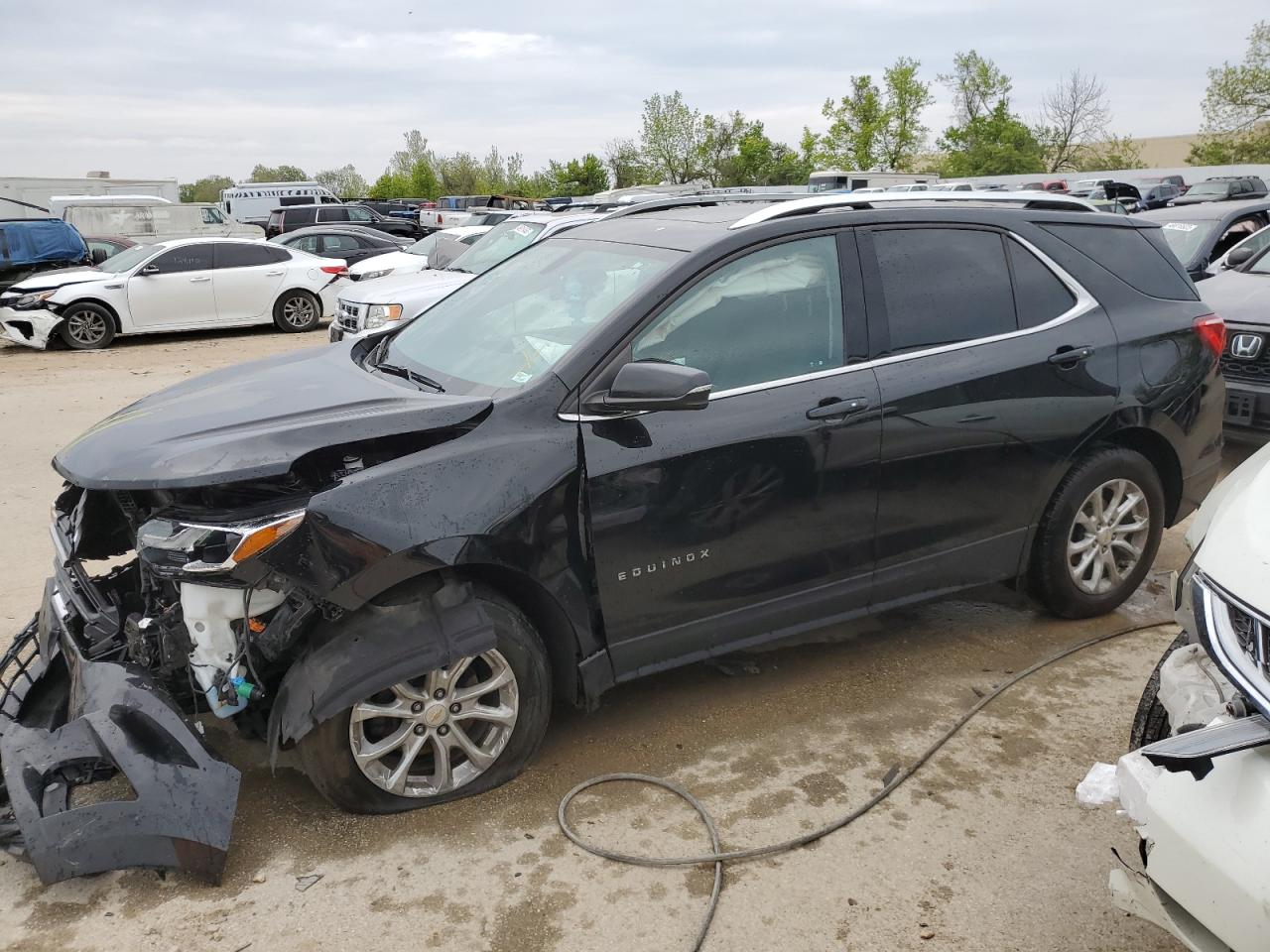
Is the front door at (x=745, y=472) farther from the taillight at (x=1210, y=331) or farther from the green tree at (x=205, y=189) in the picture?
the green tree at (x=205, y=189)

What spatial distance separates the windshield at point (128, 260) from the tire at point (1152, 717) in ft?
49.0

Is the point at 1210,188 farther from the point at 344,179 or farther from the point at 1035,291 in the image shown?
the point at 344,179

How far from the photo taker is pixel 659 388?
3168 millimetres

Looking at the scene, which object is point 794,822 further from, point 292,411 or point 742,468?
point 292,411

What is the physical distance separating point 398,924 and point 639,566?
1.29m

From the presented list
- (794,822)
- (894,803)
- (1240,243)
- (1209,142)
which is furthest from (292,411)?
(1209,142)

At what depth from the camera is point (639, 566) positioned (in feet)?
11.1

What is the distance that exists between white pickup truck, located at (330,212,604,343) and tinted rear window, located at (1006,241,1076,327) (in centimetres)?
605

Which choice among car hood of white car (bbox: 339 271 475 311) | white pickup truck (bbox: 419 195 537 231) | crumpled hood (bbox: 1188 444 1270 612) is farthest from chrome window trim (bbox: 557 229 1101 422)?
white pickup truck (bbox: 419 195 537 231)

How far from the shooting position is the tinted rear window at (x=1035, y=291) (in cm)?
420

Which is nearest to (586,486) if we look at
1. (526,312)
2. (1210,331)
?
(526,312)

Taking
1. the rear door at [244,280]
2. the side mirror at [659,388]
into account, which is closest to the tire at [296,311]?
the rear door at [244,280]

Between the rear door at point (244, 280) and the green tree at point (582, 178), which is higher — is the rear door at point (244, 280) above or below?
below

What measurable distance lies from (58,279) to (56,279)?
0.03 meters
